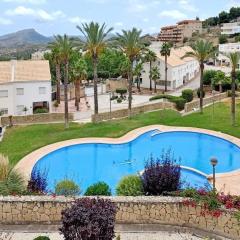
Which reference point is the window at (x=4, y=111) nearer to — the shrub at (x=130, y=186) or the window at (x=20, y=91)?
the window at (x=20, y=91)

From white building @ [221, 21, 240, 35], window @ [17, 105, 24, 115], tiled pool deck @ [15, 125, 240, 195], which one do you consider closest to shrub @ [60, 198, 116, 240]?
tiled pool deck @ [15, 125, 240, 195]

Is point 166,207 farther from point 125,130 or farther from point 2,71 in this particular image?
point 2,71

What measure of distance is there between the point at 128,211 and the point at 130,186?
9.48ft

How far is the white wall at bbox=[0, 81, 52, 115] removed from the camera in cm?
4328

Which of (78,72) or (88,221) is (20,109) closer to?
(78,72)

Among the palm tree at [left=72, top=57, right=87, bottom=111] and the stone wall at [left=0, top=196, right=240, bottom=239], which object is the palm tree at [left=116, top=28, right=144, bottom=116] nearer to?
the palm tree at [left=72, top=57, right=87, bottom=111]

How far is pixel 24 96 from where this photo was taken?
4484 cm

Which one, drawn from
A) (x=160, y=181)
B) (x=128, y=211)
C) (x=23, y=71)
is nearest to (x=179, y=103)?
(x=23, y=71)

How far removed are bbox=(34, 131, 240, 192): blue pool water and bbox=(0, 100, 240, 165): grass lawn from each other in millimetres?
2025

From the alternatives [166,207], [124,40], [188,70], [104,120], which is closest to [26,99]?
[104,120]

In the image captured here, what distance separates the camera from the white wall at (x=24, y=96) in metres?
43.3

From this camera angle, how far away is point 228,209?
42.6 ft

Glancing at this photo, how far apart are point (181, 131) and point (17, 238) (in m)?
21.8

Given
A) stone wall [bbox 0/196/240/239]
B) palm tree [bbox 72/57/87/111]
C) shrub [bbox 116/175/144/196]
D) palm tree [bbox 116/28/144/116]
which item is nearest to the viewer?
stone wall [bbox 0/196/240/239]
